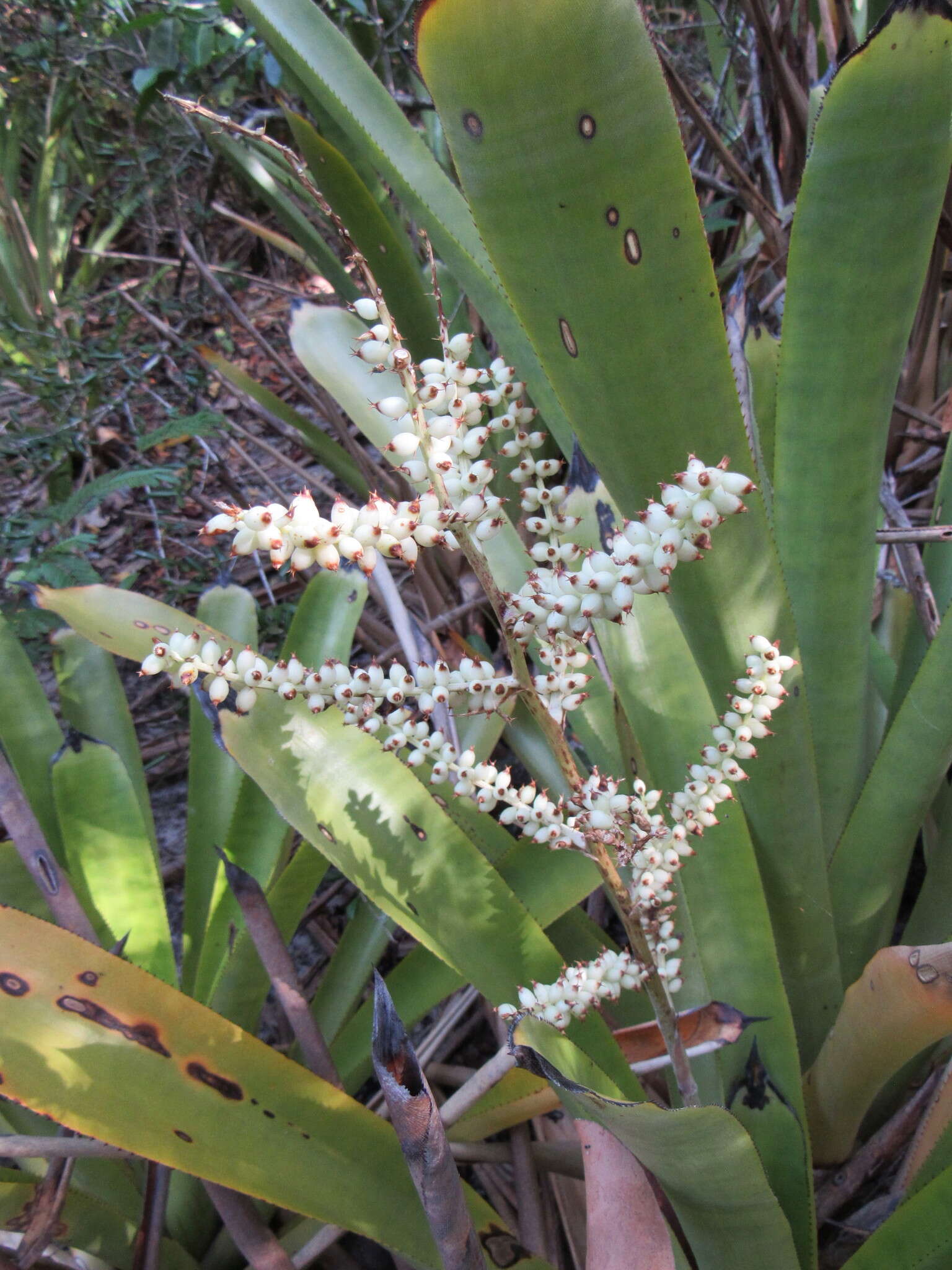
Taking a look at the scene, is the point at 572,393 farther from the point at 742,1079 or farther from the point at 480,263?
the point at 742,1079

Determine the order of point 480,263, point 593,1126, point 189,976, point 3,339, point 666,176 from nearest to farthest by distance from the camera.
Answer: point 666,176
point 593,1126
point 480,263
point 189,976
point 3,339

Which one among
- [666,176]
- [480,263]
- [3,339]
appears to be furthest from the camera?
[3,339]

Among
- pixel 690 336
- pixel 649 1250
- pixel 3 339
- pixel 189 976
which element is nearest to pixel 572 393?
pixel 690 336

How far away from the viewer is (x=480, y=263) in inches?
34.5

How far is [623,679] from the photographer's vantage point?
760 mm

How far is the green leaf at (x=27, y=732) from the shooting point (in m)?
1.09

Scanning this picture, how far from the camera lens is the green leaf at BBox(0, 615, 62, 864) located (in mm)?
1093

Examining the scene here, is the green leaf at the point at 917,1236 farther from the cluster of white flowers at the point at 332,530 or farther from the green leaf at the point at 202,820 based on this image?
the green leaf at the point at 202,820

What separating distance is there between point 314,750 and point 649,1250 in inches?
15.9

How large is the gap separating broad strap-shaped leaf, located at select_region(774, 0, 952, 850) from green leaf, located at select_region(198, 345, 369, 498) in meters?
1.02

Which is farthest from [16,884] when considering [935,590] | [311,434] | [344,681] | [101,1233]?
[935,590]

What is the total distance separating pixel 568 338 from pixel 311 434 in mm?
1224

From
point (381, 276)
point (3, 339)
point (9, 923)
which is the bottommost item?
point (9, 923)

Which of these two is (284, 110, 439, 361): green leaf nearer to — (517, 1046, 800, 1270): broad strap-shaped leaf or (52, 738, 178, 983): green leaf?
(52, 738, 178, 983): green leaf
